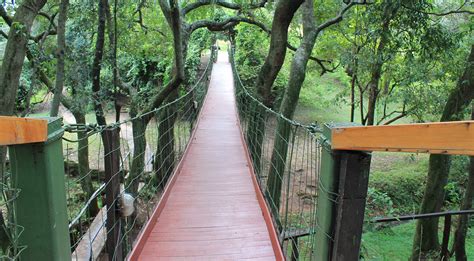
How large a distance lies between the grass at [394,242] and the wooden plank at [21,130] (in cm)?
578

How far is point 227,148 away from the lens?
5.80 metres

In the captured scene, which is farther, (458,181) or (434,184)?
(458,181)

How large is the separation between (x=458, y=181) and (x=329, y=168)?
9.42 m

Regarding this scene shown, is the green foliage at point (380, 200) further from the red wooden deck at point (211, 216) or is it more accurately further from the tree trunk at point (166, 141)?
the tree trunk at point (166, 141)

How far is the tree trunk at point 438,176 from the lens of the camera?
5086mm

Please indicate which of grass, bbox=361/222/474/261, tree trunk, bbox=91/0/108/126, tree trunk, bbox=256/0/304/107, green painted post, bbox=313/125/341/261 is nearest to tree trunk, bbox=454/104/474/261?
grass, bbox=361/222/474/261

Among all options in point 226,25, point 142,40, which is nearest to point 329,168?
point 226,25

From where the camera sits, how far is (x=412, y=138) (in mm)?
1054

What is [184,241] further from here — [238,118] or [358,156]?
[238,118]

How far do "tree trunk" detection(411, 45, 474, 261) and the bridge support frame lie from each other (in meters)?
4.23

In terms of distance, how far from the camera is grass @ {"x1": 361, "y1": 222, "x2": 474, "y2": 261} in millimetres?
6469

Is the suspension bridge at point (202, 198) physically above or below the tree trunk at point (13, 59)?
below

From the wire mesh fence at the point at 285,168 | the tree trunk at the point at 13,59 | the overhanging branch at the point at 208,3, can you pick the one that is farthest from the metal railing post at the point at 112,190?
the overhanging branch at the point at 208,3

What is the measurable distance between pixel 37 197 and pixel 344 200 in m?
1.00
